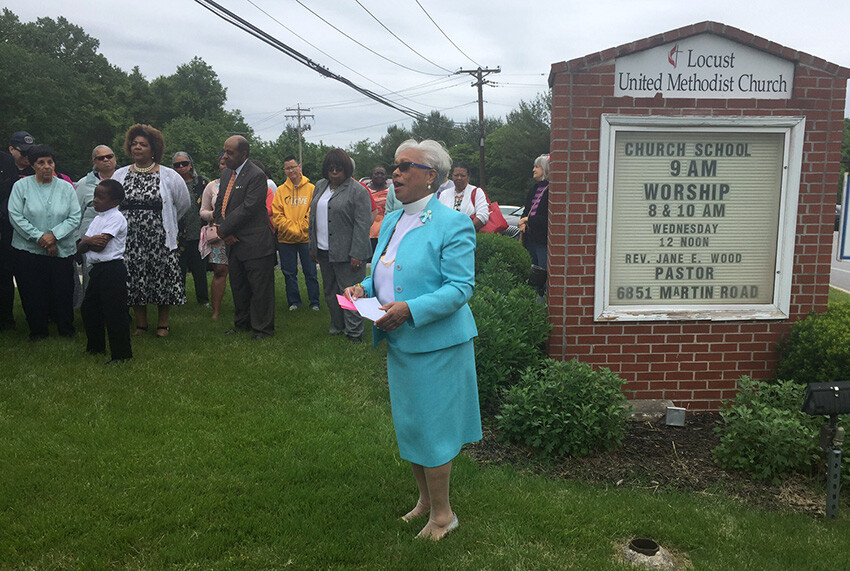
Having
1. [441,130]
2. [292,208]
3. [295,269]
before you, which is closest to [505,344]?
[292,208]

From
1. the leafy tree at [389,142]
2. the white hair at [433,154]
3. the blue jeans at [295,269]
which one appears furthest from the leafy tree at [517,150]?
the white hair at [433,154]

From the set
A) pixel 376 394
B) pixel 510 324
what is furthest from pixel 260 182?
pixel 510 324

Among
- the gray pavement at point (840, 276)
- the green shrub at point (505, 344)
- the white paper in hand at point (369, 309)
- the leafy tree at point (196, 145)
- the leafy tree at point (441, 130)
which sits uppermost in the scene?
the leafy tree at point (441, 130)

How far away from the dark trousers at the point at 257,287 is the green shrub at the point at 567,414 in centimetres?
376

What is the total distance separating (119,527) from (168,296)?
4.25 metres

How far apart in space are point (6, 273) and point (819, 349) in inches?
314

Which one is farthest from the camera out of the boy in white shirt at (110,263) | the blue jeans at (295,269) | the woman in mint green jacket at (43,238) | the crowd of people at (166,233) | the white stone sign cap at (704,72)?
the blue jeans at (295,269)

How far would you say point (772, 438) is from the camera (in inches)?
163

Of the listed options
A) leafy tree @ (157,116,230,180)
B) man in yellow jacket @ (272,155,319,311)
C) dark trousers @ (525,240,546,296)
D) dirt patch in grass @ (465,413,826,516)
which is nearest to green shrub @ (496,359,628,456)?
dirt patch in grass @ (465,413,826,516)

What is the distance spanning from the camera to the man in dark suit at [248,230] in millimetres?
7457

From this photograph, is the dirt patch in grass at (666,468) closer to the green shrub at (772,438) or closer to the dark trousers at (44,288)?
the green shrub at (772,438)

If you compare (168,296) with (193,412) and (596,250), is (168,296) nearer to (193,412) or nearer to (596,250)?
(193,412)

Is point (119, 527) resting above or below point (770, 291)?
below

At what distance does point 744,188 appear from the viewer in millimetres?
5266
